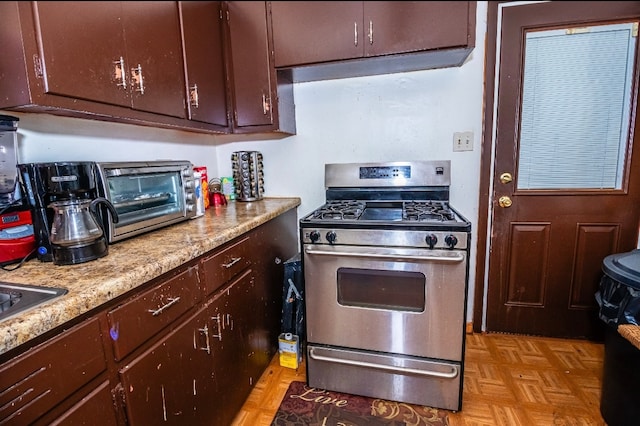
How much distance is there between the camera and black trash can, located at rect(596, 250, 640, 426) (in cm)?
114

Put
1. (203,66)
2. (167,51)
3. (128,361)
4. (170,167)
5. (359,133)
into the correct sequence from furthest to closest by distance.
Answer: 1. (359,133)
2. (203,66)
3. (170,167)
4. (167,51)
5. (128,361)

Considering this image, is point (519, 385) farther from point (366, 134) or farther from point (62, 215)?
point (62, 215)

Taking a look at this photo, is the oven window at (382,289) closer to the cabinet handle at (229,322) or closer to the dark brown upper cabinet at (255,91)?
the cabinet handle at (229,322)

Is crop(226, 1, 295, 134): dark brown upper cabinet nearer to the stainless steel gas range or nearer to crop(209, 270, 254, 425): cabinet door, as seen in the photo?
the stainless steel gas range

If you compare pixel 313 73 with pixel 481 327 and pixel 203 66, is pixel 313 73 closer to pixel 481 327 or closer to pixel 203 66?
pixel 203 66

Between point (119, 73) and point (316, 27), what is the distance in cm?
74

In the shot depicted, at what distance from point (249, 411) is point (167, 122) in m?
1.29

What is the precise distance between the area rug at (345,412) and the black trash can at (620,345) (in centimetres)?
62

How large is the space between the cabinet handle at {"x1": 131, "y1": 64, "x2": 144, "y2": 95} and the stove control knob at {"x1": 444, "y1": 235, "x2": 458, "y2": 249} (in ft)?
4.14

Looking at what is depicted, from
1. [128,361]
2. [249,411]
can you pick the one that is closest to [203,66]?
[128,361]

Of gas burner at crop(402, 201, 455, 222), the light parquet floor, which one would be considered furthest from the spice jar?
gas burner at crop(402, 201, 455, 222)

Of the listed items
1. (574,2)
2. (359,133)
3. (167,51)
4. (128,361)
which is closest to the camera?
(574,2)

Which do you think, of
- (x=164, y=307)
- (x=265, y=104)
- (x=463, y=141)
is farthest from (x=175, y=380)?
(x=463, y=141)

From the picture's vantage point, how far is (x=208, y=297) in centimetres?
116
